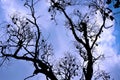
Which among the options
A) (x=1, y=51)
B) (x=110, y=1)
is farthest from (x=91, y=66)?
(x=110, y=1)

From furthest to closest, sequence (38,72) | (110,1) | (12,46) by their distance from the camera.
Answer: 1. (12,46)
2. (38,72)
3. (110,1)

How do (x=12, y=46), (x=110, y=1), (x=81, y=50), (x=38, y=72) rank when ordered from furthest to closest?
1. (x=81, y=50)
2. (x=12, y=46)
3. (x=38, y=72)
4. (x=110, y=1)

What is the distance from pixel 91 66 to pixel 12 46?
5.25m

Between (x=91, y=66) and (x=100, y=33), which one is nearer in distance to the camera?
(x=91, y=66)

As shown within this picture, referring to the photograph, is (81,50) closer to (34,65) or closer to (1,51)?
(34,65)

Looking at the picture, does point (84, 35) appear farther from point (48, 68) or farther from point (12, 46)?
point (12, 46)

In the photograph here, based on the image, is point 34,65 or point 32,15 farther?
point 32,15

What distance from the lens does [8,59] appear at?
54.6 ft

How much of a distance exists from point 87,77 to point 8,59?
197 inches

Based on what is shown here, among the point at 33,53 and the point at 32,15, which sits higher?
the point at 32,15

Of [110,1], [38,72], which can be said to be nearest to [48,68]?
[38,72]

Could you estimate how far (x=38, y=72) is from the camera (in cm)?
1603

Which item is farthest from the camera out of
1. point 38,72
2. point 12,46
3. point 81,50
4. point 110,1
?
point 81,50

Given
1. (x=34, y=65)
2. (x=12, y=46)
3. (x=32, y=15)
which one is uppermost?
(x=32, y=15)
